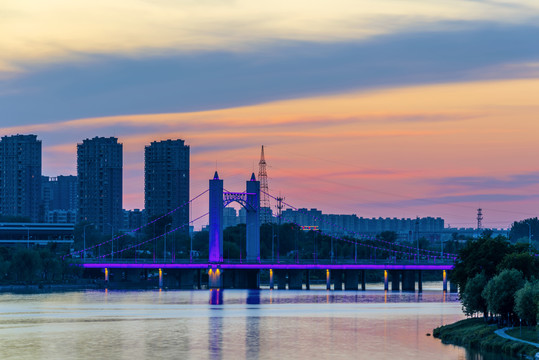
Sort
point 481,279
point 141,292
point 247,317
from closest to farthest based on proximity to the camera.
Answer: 1. point 481,279
2. point 247,317
3. point 141,292

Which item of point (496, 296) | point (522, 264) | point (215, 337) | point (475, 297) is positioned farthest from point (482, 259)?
point (215, 337)

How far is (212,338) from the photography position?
340 feet

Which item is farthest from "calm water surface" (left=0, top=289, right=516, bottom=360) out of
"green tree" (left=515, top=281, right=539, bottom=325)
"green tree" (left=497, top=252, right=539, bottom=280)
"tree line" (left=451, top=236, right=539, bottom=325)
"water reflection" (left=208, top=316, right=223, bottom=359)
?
"green tree" (left=497, top=252, right=539, bottom=280)

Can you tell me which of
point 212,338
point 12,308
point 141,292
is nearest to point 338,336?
point 212,338

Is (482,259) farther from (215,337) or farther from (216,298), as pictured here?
(216,298)

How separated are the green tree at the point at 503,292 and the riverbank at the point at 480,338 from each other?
6.74 feet

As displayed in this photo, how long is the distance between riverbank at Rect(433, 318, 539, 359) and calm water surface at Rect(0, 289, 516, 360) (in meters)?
1.71

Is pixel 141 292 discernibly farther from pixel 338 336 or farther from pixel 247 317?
pixel 338 336

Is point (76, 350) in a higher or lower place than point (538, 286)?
lower

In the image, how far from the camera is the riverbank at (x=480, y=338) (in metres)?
81.8

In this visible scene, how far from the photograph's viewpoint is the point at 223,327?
116375 mm

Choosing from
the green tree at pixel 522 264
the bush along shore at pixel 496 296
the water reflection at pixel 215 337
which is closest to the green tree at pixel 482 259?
the bush along shore at pixel 496 296

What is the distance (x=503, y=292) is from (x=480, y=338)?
4729 millimetres

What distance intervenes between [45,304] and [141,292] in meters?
47.3
